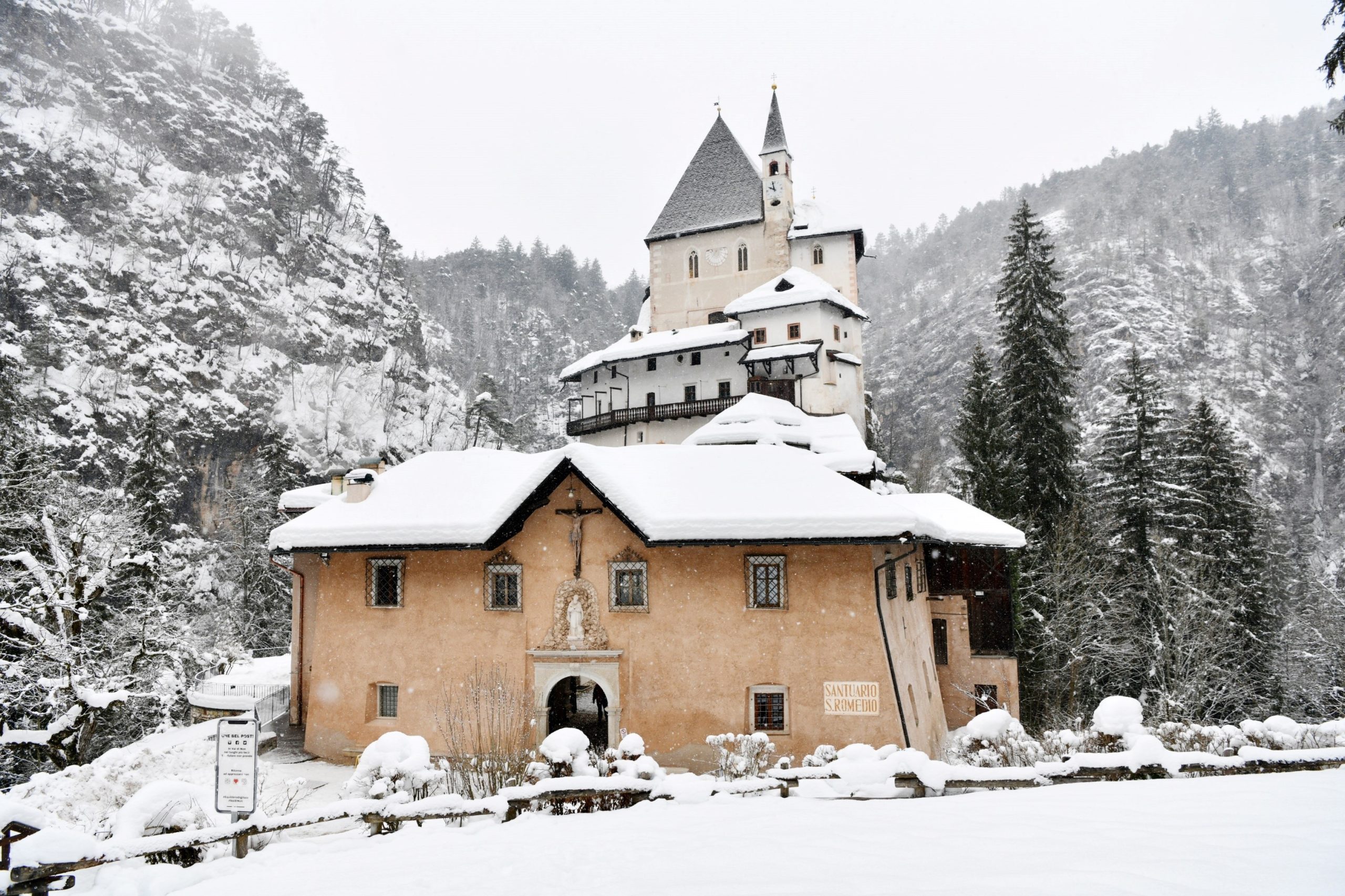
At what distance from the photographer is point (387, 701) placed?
63.7 feet

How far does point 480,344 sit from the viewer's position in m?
121

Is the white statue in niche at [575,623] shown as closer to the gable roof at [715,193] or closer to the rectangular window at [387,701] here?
the rectangular window at [387,701]

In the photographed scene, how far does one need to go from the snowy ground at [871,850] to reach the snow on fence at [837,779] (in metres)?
0.24

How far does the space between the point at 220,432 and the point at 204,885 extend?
66.5 metres

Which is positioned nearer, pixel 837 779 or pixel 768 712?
pixel 837 779

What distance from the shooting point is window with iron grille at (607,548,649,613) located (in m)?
18.4

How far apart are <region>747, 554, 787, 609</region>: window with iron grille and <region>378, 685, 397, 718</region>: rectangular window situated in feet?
29.2

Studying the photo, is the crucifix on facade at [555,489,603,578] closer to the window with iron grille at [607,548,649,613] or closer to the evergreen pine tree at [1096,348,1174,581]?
the window with iron grille at [607,548,649,613]

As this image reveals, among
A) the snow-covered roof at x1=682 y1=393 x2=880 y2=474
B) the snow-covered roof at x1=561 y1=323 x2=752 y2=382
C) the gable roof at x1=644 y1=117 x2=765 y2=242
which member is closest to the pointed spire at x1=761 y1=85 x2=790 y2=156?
the gable roof at x1=644 y1=117 x2=765 y2=242

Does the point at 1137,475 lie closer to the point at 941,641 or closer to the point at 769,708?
the point at 941,641

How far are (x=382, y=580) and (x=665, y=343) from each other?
31.9 meters

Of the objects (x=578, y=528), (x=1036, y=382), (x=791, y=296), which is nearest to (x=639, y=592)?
(x=578, y=528)

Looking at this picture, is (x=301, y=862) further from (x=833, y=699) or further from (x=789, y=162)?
(x=789, y=162)

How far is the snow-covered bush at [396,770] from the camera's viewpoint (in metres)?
10.6
